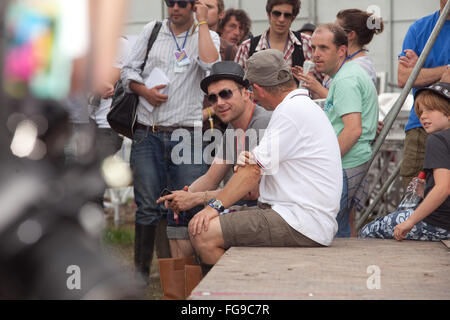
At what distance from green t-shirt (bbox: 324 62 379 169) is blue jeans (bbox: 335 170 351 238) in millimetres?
129

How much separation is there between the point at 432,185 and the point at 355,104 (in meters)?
0.63

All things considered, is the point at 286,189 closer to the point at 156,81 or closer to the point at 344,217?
the point at 344,217

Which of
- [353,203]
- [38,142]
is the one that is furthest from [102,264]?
[353,203]

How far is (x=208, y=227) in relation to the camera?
8.95 feet

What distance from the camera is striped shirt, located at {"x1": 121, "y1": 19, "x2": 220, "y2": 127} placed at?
3729mm

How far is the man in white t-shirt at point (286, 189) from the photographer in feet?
8.66

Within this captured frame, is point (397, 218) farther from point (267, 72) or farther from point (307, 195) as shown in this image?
point (267, 72)

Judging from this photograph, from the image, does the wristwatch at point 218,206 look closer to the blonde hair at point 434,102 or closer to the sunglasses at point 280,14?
the blonde hair at point 434,102

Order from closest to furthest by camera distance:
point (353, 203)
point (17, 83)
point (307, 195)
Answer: point (17, 83)
point (307, 195)
point (353, 203)

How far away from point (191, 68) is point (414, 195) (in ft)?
5.08

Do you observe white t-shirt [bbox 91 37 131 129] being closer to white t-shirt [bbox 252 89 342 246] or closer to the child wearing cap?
white t-shirt [bbox 252 89 342 246]

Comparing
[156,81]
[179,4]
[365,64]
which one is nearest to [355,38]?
[365,64]

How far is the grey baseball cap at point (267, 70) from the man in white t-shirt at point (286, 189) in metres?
0.12

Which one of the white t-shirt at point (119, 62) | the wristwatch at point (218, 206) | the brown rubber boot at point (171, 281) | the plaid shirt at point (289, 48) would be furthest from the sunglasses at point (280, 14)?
the brown rubber boot at point (171, 281)
